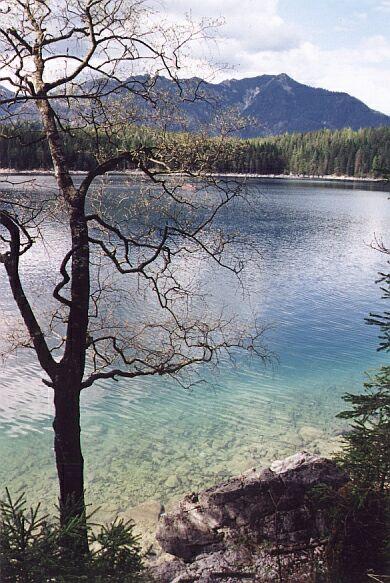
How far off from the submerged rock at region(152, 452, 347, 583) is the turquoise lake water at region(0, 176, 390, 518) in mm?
2166

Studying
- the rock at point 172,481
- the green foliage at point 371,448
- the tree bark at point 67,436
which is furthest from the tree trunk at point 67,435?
the rock at point 172,481

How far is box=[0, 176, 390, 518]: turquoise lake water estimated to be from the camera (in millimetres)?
10688

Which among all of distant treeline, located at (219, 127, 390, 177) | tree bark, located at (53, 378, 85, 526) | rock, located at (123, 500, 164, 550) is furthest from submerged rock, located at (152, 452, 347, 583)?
distant treeline, located at (219, 127, 390, 177)

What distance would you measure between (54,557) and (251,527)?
4292mm

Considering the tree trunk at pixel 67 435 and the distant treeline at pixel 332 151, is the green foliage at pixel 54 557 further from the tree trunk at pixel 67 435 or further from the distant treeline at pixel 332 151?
the distant treeline at pixel 332 151

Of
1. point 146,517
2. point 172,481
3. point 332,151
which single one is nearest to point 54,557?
point 146,517

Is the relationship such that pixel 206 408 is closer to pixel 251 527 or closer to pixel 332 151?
pixel 251 527

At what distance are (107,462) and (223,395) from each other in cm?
450

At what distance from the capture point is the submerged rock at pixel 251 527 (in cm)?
689

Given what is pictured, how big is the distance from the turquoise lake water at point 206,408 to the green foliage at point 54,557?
4.32 m

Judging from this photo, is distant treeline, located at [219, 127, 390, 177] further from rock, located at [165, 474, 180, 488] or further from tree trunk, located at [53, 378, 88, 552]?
tree trunk, located at [53, 378, 88, 552]

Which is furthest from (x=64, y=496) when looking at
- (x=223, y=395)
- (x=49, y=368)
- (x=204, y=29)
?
(x=223, y=395)

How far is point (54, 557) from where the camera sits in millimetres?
4074

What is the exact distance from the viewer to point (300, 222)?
4888 cm
